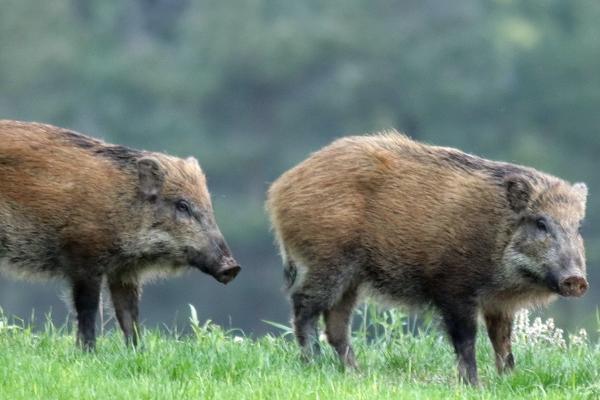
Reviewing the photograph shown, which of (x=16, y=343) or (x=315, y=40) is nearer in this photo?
(x=16, y=343)

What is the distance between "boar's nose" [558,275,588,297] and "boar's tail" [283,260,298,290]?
160 cm

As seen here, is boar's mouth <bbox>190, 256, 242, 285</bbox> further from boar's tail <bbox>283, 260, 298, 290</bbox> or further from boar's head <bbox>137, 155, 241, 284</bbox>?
boar's tail <bbox>283, 260, 298, 290</bbox>

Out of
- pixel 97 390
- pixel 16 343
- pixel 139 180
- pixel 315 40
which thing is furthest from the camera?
pixel 315 40

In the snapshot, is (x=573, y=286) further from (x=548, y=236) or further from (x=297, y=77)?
(x=297, y=77)

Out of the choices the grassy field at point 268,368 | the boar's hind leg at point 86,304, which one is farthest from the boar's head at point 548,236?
the boar's hind leg at point 86,304

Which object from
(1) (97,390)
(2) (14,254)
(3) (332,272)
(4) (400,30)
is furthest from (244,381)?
(4) (400,30)

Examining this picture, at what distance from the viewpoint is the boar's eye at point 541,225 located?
35.0 feet

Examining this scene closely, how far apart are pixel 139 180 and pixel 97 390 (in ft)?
8.33

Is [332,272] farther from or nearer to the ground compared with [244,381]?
farther from the ground

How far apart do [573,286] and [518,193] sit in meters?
0.71

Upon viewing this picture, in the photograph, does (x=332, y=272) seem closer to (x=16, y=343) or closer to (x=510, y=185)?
(x=510, y=185)

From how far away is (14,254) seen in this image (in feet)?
36.1

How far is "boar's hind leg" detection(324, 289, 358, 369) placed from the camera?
10789 mm

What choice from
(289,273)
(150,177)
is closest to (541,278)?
(289,273)
